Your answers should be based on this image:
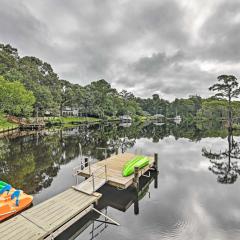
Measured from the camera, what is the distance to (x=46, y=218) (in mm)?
7074

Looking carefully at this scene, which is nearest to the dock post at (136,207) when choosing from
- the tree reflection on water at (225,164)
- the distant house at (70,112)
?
the tree reflection on water at (225,164)

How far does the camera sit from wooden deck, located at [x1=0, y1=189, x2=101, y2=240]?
6.18m

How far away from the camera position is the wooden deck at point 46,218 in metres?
6.18

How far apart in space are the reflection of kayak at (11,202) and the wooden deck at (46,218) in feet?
3.17

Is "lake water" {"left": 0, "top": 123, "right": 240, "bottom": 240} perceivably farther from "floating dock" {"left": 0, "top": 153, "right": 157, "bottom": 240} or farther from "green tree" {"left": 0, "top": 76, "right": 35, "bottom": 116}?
"green tree" {"left": 0, "top": 76, "right": 35, "bottom": 116}

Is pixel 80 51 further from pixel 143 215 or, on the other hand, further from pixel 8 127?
pixel 143 215

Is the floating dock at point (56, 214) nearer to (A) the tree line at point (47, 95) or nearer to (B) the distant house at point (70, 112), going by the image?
(A) the tree line at point (47, 95)

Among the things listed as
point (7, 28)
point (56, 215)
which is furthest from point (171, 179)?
point (7, 28)

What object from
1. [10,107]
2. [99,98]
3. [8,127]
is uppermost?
[99,98]

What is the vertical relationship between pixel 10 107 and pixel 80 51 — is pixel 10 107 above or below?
below

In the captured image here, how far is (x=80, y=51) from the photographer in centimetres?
4212

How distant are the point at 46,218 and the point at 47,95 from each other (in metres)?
52.8

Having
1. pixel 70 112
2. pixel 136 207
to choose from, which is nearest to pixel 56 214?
pixel 136 207

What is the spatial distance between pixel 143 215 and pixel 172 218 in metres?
1.31
